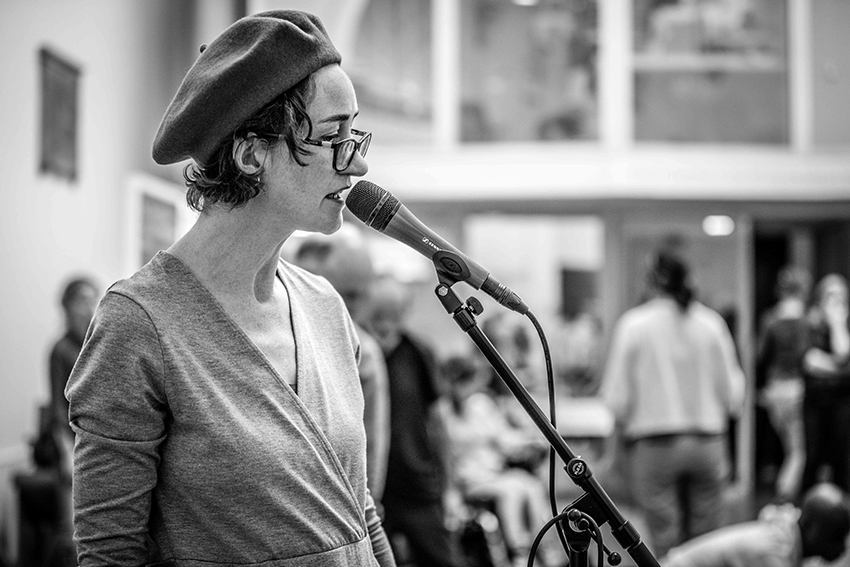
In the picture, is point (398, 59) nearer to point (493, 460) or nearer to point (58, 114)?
point (58, 114)

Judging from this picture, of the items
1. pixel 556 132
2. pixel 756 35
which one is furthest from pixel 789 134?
pixel 556 132

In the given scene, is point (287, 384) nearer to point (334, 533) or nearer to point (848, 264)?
point (334, 533)

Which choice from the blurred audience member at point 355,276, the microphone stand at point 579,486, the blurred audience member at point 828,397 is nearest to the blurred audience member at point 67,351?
the blurred audience member at point 355,276

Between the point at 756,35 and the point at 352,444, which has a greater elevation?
the point at 756,35

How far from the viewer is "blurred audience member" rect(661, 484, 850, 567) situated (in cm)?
286

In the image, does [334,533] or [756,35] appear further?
[756,35]

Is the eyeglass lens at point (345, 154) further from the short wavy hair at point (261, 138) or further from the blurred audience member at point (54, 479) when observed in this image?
the blurred audience member at point (54, 479)

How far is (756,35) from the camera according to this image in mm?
8453

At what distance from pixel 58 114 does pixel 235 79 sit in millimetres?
4863

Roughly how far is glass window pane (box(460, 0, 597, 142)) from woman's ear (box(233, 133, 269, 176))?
23.8 ft

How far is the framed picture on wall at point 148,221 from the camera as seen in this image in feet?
14.2

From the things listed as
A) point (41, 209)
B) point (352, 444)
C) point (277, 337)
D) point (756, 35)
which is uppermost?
point (756, 35)

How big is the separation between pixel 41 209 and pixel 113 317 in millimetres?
4676

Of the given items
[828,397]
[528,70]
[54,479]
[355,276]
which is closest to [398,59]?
[528,70]
